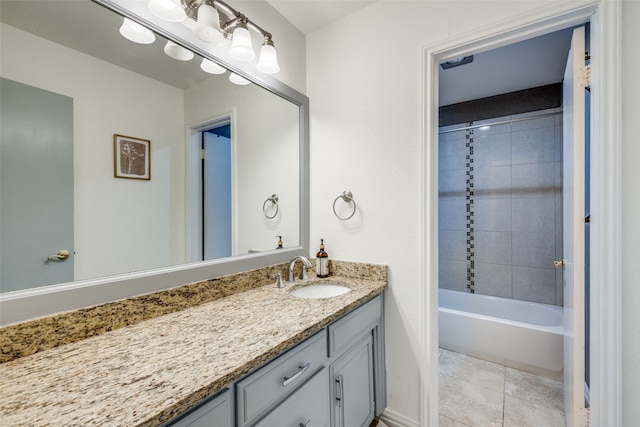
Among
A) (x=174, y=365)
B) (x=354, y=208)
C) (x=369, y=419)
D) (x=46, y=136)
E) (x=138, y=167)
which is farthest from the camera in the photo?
(x=354, y=208)

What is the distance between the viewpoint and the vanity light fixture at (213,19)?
102cm

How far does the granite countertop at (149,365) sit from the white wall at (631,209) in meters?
1.10

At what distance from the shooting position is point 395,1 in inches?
59.6

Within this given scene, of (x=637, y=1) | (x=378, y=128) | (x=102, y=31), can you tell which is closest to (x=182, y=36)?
(x=102, y=31)

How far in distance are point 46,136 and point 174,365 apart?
2.68 feet

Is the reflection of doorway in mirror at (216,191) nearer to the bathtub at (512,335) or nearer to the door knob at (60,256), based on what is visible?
the door knob at (60,256)

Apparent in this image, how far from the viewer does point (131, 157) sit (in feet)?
3.49

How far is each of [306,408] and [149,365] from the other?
1.84 feet

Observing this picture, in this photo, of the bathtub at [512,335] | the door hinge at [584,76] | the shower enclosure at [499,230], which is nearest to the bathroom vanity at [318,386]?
the bathtub at [512,335]

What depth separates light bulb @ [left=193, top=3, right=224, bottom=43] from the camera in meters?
1.12

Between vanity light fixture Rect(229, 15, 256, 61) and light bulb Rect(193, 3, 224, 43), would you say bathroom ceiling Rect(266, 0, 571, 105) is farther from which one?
light bulb Rect(193, 3, 224, 43)

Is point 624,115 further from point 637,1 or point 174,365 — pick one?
point 174,365

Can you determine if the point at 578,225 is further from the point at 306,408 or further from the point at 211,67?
the point at 211,67

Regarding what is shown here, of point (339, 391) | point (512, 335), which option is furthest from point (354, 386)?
point (512, 335)
